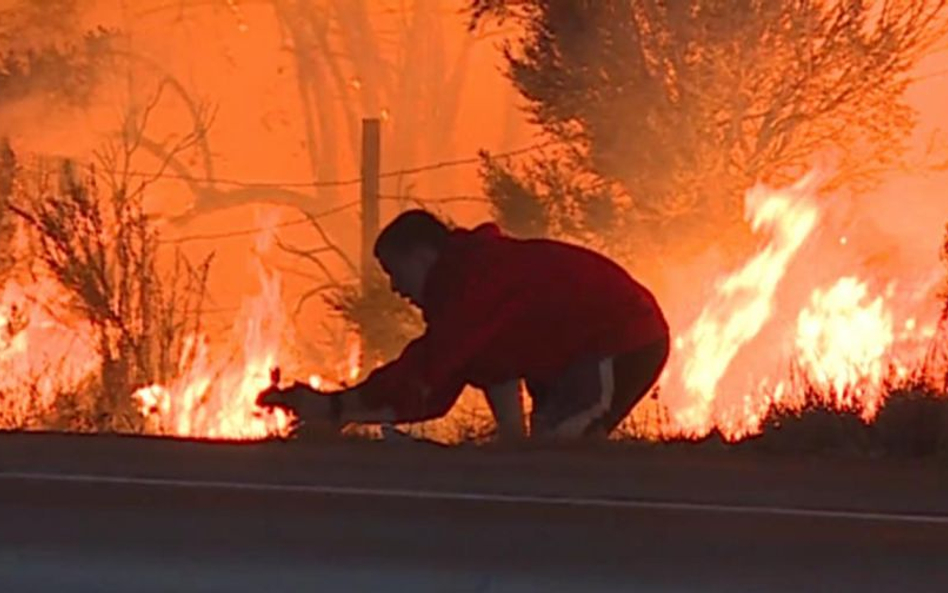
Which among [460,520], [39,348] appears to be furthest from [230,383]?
[460,520]

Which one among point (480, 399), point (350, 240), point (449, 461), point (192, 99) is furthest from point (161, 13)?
point (449, 461)

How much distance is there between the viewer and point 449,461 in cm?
868

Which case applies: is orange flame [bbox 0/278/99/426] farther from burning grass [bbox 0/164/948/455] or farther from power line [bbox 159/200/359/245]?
power line [bbox 159/200/359/245]

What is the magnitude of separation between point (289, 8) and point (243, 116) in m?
0.97

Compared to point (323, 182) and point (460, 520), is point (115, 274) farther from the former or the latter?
point (460, 520)

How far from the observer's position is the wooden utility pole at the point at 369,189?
16562 mm

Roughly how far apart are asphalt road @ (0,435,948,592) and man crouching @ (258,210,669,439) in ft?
3.69

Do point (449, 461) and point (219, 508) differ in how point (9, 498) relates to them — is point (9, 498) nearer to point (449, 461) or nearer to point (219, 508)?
point (219, 508)

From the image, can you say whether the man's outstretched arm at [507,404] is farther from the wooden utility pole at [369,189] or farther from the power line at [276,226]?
the power line at [276,226]

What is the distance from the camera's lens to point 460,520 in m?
7.39

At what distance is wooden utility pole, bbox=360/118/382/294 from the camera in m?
16.6

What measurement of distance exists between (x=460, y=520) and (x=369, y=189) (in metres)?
9.66

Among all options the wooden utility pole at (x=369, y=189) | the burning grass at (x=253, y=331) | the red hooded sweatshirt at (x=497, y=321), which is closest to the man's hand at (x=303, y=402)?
the red hooded sweatshirt at (x=497, y=321)

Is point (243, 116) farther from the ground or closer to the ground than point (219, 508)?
farther from the ground
